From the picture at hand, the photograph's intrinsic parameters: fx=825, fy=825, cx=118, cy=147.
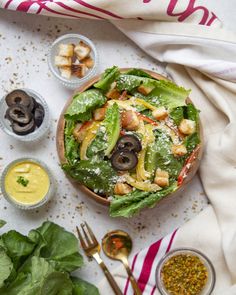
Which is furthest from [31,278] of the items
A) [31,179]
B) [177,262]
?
[177,262]

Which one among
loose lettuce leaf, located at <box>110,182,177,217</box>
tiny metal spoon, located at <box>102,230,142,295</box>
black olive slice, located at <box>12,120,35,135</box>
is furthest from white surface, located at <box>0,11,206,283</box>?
loose lettuce leaf, located at <box>110,182,177,217</box>

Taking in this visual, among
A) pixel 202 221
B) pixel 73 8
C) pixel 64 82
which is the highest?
pixel 73 8

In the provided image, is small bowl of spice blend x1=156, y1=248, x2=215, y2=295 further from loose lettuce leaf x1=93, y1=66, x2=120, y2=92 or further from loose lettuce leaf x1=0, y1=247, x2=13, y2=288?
loose lettuce leaf x1=93, y1=66, x2=120, y2=92

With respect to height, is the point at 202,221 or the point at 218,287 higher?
the point at 202,221

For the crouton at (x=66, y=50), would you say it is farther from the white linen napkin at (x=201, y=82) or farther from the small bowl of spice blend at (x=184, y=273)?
the small bowl of spice blend at (x=184, y=273)

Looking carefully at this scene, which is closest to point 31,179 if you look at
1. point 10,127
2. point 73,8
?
point 10,127

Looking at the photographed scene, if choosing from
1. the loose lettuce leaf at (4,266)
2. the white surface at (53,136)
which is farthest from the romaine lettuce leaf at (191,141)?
the loose lettuce leaf at (4,266)

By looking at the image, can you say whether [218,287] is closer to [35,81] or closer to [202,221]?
[202,221]

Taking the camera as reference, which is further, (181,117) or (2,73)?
(2,73)
